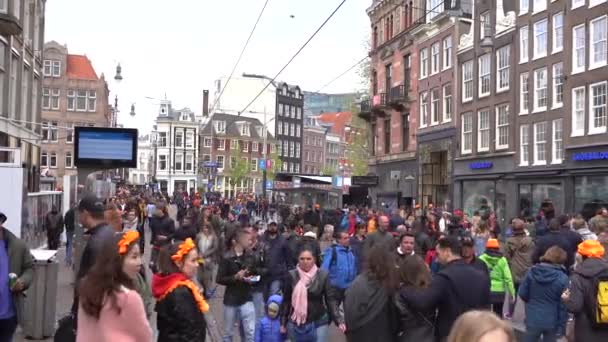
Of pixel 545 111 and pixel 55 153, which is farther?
pixel 55 153

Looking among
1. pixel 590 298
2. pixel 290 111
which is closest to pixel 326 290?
pixel 590 298

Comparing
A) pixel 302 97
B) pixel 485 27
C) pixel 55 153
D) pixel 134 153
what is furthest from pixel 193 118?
pixel 134 153

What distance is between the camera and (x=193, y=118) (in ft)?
353

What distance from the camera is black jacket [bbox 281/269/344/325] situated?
23.9 ft

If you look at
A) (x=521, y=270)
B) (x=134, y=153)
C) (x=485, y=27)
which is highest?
(x=485, y=27)

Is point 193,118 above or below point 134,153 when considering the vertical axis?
above

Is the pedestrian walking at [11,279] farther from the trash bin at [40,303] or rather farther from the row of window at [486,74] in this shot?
the row of window at [486,74]

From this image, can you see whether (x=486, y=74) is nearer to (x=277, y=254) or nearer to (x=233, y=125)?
(x=277, y=254)

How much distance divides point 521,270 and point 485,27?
26.9 metres

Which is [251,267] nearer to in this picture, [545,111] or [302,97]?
[545,111]

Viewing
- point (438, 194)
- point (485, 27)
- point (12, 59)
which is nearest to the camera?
point (12, 59)

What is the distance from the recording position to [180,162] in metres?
104

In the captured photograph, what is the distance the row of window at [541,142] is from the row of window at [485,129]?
1581 millimetres

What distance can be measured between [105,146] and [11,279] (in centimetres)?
390
